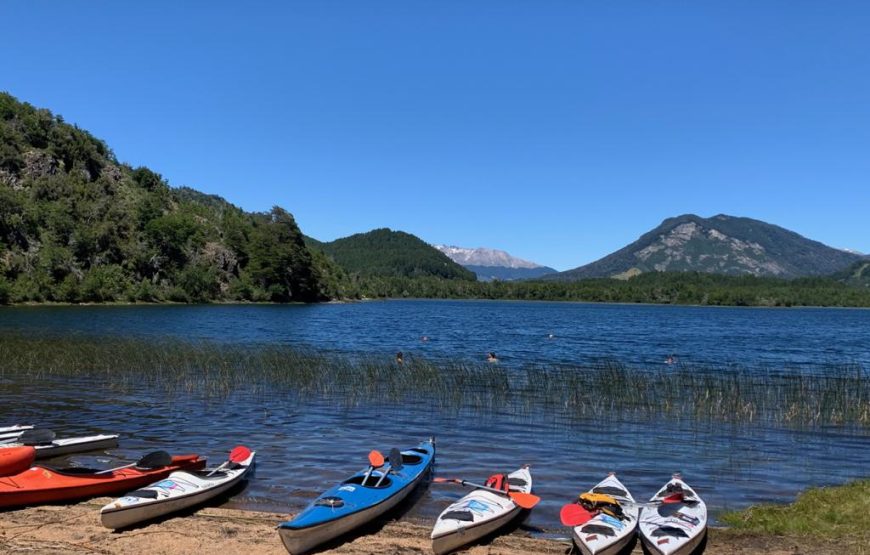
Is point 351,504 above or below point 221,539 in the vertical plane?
above

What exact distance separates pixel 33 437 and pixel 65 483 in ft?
11.2

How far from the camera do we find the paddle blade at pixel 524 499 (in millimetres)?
12266

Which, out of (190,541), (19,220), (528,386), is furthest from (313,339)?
(19,220)

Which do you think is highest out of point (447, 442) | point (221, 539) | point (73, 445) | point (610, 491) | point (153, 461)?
point (153, 461)

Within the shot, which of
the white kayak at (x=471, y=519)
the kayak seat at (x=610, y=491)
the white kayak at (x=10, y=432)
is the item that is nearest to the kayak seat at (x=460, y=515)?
the white kayak at (x=471, y=519)

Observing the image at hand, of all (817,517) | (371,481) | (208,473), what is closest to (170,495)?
(208,473)

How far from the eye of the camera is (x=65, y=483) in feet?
41.7

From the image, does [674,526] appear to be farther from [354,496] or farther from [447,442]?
[447,442]

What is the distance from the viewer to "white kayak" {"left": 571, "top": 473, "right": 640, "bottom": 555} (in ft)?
33.8

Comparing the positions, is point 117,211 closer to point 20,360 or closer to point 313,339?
point 313,339

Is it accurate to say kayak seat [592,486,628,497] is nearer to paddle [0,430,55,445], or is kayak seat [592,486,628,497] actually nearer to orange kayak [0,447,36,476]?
orange kayak [0,447,36,476]

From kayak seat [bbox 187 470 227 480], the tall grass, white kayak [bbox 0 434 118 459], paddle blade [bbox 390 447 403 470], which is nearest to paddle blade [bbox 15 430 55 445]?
white kayak [bbox 0 434 118 459]

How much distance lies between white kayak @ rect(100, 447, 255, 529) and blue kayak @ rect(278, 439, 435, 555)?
2.46m

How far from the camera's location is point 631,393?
1063 inches
